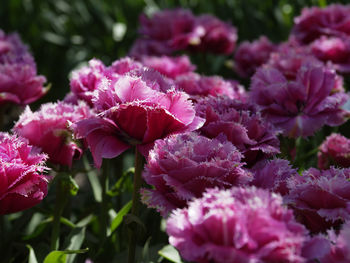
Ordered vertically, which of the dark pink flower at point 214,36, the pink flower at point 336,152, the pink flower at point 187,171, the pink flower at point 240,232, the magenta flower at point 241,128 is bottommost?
the dark pink flower at point 214,36

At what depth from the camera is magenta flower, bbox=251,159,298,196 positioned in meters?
0.74

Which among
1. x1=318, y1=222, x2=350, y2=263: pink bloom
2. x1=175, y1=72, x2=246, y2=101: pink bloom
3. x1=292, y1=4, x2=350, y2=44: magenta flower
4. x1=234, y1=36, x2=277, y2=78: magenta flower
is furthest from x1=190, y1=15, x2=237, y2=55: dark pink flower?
x1=318, y1=222, x2=350, y2=263: pink bloom

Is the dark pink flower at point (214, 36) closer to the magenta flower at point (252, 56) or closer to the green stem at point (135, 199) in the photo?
the magenta flower at point (252, 56)

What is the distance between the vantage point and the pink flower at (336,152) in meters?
0.99

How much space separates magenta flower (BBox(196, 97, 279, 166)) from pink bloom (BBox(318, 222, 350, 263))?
246mm

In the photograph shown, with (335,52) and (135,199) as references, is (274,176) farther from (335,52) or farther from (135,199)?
(335,52)

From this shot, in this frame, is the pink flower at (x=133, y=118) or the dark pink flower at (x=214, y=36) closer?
the pink flower at (x=133, y=118)

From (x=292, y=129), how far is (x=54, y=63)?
65.2 inches

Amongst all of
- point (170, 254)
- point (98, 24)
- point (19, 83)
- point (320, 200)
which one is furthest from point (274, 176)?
point (98, 24)

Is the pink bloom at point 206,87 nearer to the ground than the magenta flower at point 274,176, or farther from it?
nearer to the ground

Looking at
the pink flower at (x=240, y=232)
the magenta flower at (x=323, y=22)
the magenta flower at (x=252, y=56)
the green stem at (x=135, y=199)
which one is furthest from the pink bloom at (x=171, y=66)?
the pink flower at (x=240, y=232)

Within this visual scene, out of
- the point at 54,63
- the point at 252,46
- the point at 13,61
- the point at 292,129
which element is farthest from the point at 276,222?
the point at 54,63

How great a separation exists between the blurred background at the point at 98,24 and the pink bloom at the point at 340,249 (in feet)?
5.02

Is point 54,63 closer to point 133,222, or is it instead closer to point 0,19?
point 0,19
